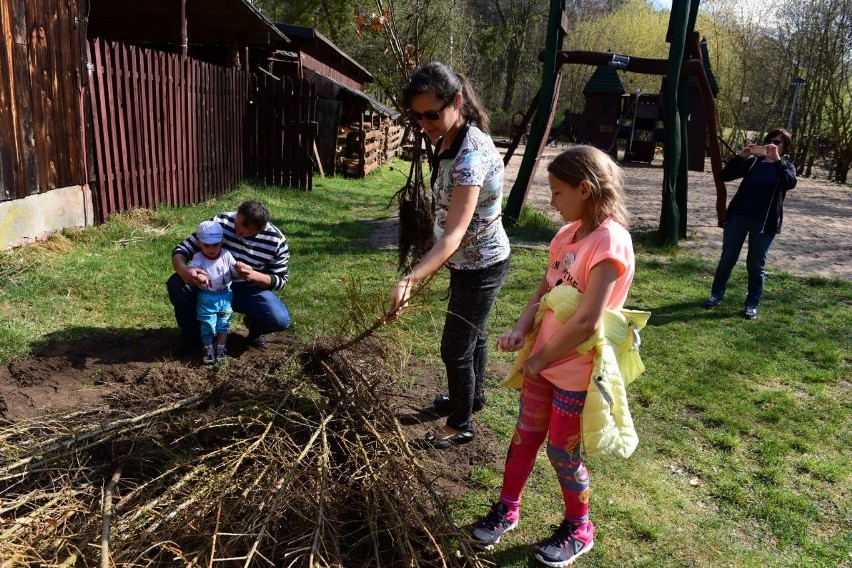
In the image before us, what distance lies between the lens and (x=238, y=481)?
2309 mm

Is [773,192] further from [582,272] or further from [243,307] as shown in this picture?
[243,307]

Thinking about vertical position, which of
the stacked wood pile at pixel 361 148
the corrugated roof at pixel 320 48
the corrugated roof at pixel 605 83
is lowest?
the stacked wood pile at pixel 361 148

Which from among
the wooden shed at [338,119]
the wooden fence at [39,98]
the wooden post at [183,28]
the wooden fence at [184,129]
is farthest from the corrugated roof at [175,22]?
the wooden fence at [39,98]

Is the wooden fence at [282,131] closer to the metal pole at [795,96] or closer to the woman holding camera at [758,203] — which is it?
the woman holding camera at [758,203]

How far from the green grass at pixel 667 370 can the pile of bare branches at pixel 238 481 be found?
386mm

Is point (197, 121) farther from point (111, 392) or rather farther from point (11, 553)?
point (11, 553)

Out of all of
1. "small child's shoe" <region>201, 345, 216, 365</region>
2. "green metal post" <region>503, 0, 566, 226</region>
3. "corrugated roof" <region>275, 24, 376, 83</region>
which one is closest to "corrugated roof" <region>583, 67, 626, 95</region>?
"corrugated roof" <region>275, 24, 376, 83</region>

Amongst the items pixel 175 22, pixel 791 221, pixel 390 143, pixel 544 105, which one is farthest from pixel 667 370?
pixel 390 143

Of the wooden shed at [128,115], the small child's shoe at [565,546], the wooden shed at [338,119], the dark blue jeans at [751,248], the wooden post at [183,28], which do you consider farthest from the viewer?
the wooden shed at [338,119]

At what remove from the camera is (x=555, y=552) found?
2.39 meters

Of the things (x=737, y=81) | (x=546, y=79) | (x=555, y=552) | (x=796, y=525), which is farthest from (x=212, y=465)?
(x=737, y=81)

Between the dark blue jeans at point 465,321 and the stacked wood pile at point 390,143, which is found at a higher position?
the stacked wood pile at point 390,143

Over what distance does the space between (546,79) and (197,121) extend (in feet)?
16.6

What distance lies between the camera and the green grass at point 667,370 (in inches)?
106
